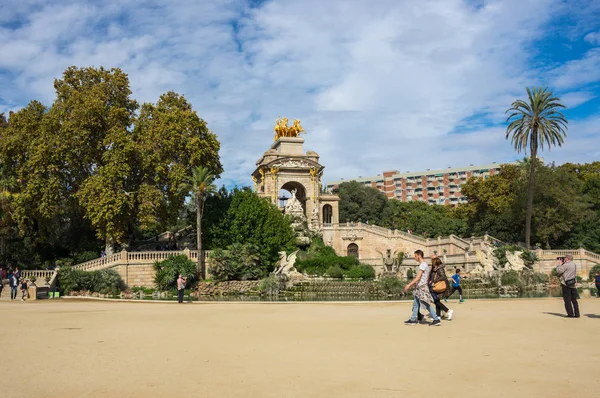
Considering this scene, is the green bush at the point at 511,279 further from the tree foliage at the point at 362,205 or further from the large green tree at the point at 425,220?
the tree foliage at the point at 362,205

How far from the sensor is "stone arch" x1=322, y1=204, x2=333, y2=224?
2457 inches

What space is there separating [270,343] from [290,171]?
50023 millimetres

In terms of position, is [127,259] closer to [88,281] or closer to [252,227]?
[88,281]

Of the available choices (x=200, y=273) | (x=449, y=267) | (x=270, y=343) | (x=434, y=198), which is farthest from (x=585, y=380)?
(x=434, y=198)

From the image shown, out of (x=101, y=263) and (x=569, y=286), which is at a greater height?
(x=101, y=263)

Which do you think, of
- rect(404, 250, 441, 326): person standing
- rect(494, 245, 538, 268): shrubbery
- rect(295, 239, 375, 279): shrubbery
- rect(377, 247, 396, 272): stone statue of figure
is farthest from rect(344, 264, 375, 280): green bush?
rect(404, 250, 441, 326): person standing

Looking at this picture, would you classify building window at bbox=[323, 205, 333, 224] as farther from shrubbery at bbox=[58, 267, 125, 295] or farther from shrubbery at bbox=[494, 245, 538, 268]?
shrubbery at bbox=[58, 267, 125, 295]

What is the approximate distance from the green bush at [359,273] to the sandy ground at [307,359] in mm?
27922

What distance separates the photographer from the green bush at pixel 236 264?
36875 mm

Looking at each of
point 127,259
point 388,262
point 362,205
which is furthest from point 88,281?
point 362,205

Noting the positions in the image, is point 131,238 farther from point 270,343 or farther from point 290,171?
point 270,343

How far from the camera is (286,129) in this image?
64.0 meters

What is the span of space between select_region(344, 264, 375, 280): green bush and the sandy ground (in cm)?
2792

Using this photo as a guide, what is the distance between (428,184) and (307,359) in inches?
4542
